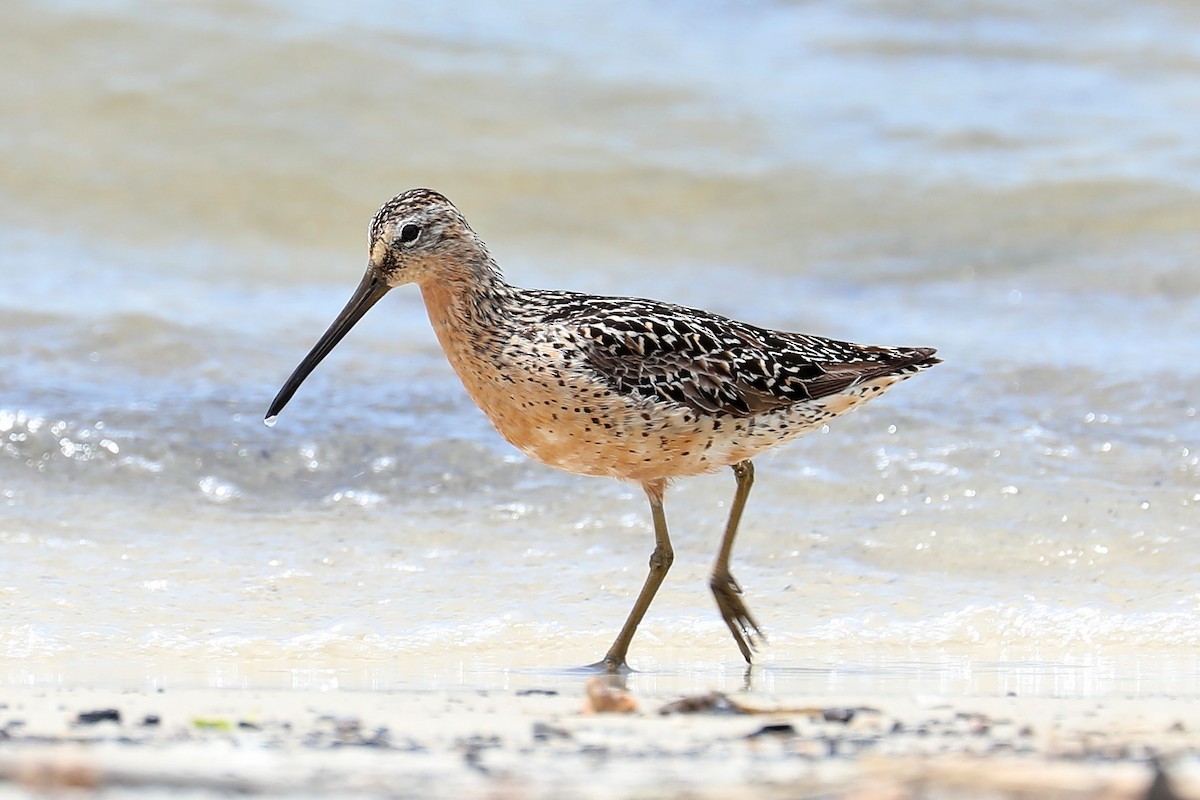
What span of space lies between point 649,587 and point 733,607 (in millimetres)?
273

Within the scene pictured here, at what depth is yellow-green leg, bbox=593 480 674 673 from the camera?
5113mm

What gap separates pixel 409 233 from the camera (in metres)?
5.57

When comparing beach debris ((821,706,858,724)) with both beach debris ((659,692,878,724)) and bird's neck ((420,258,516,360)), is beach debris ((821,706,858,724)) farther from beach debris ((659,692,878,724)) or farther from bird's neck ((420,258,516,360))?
bird's neck ((420,258,516,360))

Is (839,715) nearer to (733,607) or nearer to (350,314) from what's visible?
(733,607)

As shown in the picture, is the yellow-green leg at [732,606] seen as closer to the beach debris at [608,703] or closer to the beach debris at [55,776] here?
the beach debris at [608,703]

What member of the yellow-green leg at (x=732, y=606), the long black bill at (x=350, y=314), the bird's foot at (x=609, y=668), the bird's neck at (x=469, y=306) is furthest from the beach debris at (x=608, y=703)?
the long black bill at (x=350, y=314)

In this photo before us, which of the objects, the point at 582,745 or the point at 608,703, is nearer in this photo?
the point at 582,745

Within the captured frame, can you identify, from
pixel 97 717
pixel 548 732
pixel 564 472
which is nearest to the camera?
pixel 548 732

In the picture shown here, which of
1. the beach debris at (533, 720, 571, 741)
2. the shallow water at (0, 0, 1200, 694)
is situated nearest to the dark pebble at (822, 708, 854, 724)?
the beach debris at (533, 720, 571, 741)

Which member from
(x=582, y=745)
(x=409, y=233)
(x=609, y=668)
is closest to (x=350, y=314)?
(x=409, y=233)

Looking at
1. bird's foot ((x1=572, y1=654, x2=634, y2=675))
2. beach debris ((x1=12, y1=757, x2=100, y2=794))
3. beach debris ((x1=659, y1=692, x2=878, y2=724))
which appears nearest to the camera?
beach debris ((x1=12, y1=757, x2=100, y2=794))

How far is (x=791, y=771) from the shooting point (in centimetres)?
310

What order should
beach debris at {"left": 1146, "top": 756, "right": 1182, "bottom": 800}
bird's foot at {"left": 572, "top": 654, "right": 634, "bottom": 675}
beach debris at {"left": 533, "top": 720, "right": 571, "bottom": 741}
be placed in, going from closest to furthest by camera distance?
beach debris at {"left": 1146, "top": 756, "right": 1182, "bottom": 800} < beach debris at {"left": 533, "top": 720, "right": 571, "bottom": 741} < bird's foot at {"left": 572, "top": 654, "right": 634, "bottom": 675}

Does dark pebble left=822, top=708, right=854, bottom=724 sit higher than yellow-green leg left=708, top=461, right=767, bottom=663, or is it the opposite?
yellow-green leg left=708, top=461, right=767, bottom=663
